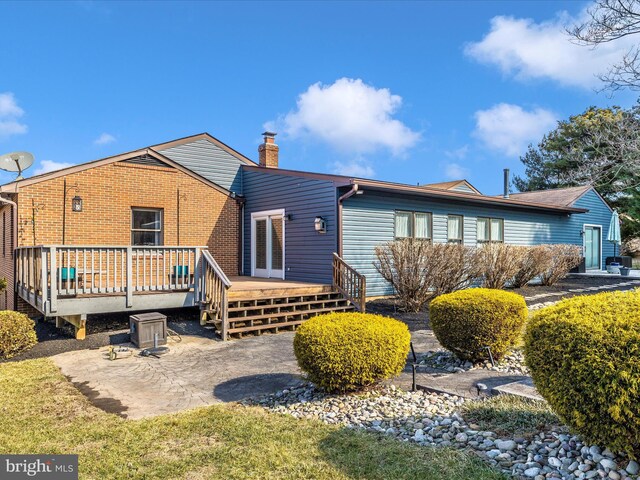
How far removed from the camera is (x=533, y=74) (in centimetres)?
1325

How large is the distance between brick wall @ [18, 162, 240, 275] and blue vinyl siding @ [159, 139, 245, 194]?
1.21m

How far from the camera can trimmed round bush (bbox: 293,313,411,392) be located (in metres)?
4.35

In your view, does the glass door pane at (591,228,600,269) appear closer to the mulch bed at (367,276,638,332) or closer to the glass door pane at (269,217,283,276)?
the mulch bed at (367,276,638,332)

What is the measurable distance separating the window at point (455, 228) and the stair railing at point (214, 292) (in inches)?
290

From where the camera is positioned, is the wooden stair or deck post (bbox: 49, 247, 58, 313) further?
the wooden stair

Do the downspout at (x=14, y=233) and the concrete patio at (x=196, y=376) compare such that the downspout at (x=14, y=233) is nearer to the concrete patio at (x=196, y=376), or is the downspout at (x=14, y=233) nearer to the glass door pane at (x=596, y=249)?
the concrete patio at (x=196, y=376)

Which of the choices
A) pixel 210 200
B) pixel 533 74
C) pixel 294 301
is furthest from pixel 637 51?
pixel 210 200

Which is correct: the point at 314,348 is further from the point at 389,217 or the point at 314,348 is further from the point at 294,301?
the point at 389,217

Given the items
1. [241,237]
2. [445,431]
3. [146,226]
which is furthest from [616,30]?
[146,226]

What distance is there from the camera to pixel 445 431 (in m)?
3.56

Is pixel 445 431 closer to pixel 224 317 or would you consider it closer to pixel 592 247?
pixel 224 317

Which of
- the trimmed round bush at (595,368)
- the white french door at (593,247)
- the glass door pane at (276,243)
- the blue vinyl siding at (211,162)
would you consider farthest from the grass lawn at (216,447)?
the white french door at (593,247)

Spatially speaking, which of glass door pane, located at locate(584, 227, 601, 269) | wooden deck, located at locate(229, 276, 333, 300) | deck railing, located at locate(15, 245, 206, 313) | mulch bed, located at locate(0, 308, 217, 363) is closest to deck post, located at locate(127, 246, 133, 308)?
deck railing, located at locate(15, 245, 206, 313)

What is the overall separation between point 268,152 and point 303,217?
4318 mm
